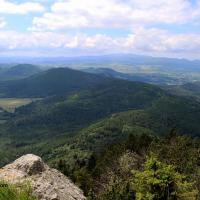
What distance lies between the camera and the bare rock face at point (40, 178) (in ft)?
82.7

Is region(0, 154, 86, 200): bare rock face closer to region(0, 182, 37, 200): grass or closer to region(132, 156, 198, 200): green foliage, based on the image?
region(0, 182, 37, 200): grass

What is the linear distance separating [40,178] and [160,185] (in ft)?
72.0

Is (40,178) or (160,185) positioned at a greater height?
(40,178)

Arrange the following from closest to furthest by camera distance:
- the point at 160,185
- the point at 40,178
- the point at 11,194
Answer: the point at 11,194
the point at 40,178
the point at 160,185

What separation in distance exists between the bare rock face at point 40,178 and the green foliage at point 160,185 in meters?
17.6

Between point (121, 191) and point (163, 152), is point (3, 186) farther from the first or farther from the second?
point (163, 152)

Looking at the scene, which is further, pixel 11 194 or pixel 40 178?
pixel 40 178

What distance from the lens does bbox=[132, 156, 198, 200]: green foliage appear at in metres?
47.0

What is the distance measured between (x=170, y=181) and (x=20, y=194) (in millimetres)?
32699

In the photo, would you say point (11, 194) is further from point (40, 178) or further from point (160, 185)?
point (160, 185)

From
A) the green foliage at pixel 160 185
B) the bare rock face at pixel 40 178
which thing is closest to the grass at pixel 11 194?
the bare rock face at pixel 40 178

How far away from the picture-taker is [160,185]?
47.2 meters

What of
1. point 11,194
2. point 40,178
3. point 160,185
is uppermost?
point 11,194

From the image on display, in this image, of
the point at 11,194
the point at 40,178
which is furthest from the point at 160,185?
the point at 11,194
